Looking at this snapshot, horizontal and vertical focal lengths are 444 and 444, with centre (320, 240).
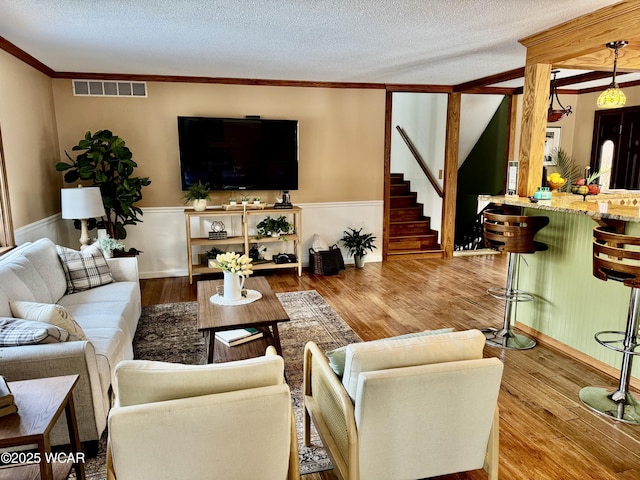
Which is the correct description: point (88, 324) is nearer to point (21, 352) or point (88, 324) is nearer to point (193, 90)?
point (21, 352)

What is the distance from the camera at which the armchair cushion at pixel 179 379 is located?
1.46 m

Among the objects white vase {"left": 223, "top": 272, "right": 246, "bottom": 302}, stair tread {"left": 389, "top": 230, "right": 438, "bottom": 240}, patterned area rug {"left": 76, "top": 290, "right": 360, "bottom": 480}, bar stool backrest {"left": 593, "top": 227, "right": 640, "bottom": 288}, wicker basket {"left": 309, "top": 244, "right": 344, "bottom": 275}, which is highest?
bar stool backrest {"left": 593, "top": 227, "right": 640, "bottom": 288}

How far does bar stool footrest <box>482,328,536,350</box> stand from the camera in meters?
3.60

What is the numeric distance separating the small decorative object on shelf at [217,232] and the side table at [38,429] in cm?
348

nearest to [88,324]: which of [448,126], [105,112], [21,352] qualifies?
[21,352]

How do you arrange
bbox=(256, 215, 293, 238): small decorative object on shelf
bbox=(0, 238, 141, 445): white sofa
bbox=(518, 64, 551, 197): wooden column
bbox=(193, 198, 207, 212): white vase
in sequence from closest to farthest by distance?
bbox=(0, 238, 141, 445): white sofa, bbox=(518, 64, 551, 197): wooden column, bbox=(193, 198, 207, 212): white vase, bbox=(256, 215, 293, 238): small decorative object on shelf

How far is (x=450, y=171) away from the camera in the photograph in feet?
21.7

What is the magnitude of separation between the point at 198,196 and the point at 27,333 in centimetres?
336

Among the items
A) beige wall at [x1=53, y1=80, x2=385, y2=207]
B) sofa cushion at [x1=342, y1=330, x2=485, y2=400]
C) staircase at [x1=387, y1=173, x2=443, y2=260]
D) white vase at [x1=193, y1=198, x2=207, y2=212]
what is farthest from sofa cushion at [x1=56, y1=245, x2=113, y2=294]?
staircase at [x1=387, y1=173, x2=443, y2=260]

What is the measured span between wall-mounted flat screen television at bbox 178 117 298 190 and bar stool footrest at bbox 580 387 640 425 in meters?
4.04

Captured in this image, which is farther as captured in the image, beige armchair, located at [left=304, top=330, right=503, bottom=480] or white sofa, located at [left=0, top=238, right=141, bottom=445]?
white sofa, located at [left=0, top=238, right=141, bottom=445]

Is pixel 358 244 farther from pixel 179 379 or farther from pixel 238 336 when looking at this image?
→ pixel 179 379

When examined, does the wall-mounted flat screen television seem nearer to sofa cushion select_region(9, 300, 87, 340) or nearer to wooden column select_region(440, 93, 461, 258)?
wooden column select_region(440, 93, 461, 258)

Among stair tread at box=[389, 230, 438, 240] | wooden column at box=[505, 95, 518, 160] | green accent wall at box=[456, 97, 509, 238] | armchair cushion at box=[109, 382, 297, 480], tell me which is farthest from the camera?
green accent wall at box=[456, 97, 509, 238]
